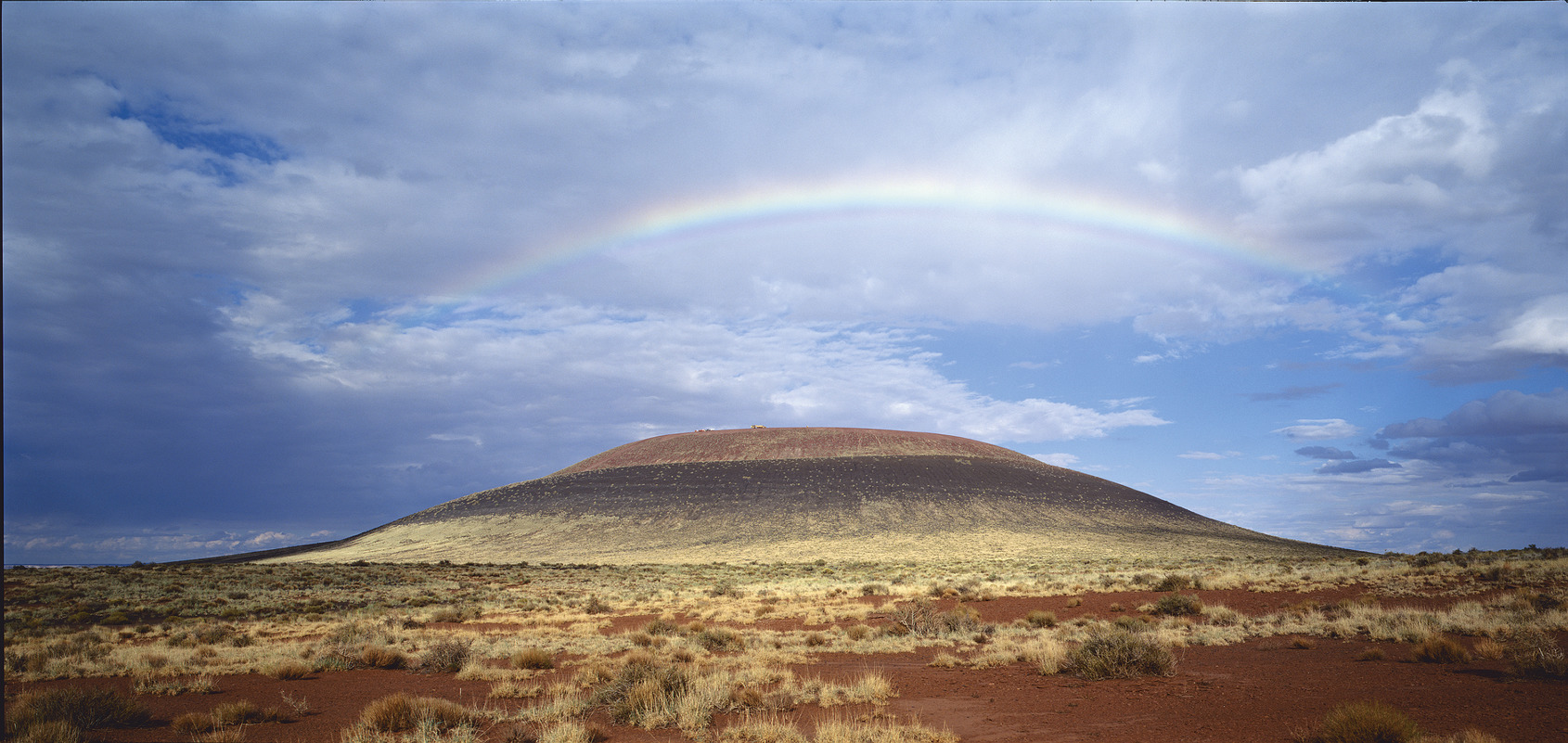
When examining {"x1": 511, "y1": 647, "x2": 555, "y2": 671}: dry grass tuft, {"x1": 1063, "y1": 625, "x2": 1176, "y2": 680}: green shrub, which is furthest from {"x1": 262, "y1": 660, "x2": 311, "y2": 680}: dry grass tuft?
{"x1": 1063, "y1": 625, "x2": 1176, "y2": 680}: green shrub

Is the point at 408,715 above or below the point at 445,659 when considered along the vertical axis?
above

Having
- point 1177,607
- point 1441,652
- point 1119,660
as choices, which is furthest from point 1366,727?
point 1177,607

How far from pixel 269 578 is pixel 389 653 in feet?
115

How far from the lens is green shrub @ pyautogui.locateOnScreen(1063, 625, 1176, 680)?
14.9m

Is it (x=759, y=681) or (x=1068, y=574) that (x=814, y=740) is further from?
(x=1068, y=574)

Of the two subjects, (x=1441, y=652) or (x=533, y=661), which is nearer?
(x=1441, y=652)

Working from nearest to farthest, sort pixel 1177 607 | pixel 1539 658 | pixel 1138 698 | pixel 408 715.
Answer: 1. pixel 408 715
2. pixel 1539 658
3. pixel 1138 698
4. pixel 1177 607

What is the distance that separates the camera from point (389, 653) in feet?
61.0

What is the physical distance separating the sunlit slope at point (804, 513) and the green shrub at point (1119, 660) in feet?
172

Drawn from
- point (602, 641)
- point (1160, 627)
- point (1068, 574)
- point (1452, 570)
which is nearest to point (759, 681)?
point (602, 641)

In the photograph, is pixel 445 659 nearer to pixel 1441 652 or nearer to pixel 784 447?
pixel 1441 652

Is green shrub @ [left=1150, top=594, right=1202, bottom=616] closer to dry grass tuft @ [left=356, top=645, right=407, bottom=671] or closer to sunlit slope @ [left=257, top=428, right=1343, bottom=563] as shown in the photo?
dry grass tuft @ [left=356, top=645, right=407, bottom=671]

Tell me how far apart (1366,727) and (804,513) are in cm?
7975

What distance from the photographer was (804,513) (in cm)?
8819
